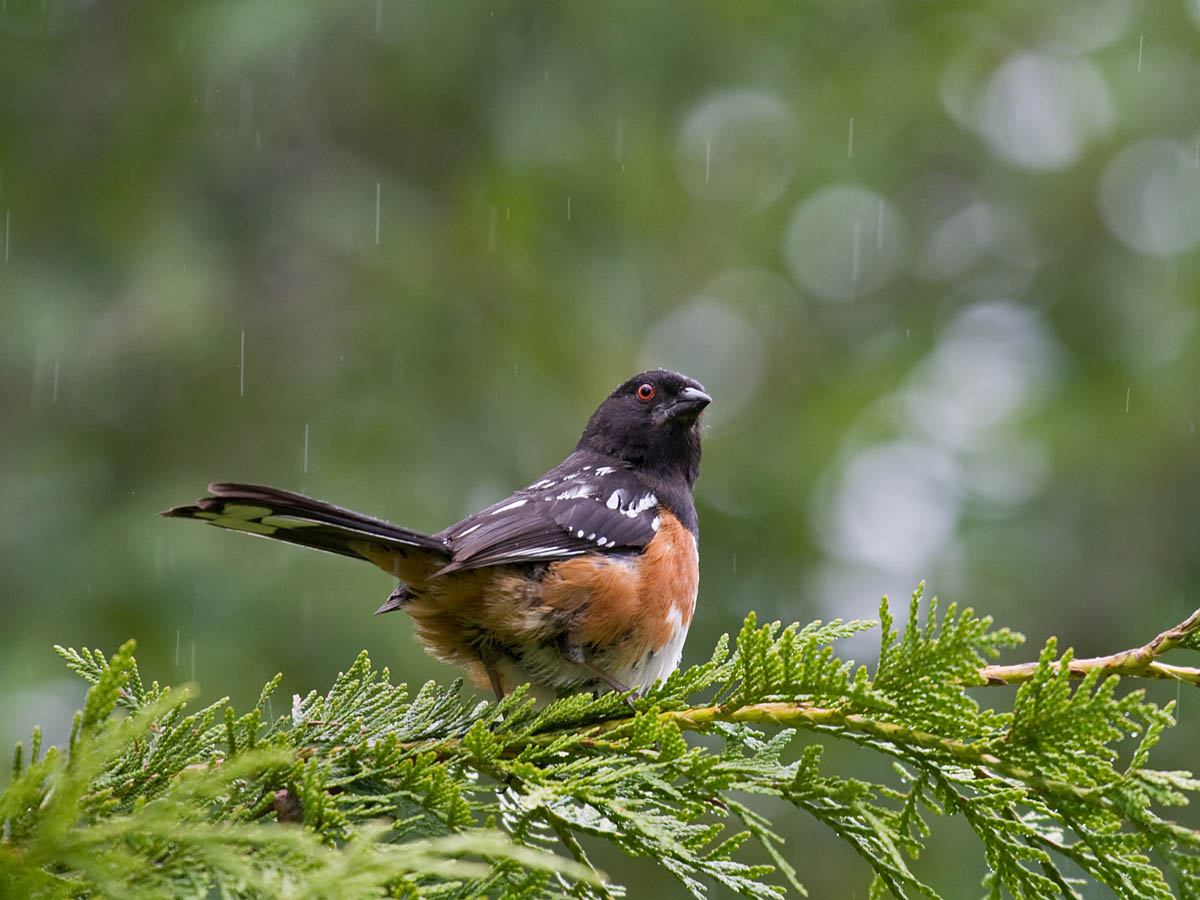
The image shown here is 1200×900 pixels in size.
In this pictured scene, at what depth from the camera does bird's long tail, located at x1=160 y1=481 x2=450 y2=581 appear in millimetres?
1619

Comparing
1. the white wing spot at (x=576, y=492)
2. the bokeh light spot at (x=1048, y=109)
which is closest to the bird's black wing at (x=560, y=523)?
the white wing spot at (x=576, y=492)

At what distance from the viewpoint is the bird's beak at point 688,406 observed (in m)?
3.11

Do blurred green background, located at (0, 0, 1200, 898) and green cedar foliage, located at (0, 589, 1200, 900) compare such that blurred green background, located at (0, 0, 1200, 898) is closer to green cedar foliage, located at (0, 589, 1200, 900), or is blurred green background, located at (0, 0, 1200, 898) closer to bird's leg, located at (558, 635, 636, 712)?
bird's leg, located at (558, 635, 636, 712)

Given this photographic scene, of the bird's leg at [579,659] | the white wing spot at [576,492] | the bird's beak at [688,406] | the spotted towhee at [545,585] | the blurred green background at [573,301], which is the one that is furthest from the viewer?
the blurred green background at [573,301]

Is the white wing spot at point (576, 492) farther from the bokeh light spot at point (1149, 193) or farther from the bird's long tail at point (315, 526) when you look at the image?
the bokeh light spot at point (1149, 193)

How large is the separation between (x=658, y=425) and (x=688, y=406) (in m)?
0.11

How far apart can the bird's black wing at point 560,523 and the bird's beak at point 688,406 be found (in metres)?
0.26

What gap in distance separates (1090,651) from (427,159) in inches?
192

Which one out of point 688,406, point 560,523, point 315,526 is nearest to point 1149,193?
point 688,406

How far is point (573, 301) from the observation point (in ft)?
19.9

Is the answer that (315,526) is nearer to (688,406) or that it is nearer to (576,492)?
(576,492)

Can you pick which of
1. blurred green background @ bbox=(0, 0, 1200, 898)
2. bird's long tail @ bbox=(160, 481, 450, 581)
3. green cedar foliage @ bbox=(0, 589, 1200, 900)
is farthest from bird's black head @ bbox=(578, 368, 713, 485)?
blurred green background @ bbox=(0, 0, 1200, 898)

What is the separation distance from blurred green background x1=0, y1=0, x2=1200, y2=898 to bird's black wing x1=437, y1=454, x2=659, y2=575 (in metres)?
2.26

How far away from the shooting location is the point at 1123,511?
629 centimetres
